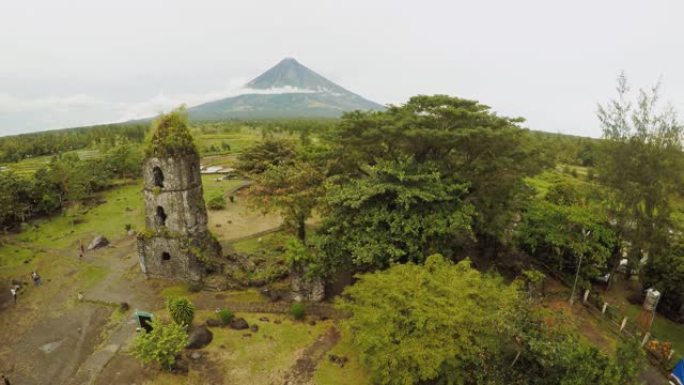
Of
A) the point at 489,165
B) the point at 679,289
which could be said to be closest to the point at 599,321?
the point at 679,289

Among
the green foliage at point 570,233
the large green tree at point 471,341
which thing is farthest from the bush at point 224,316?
the green foliage at point 570,233

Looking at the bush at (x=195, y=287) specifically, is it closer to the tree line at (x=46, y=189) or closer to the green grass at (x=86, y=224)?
the green grass at (x=86, y=224)

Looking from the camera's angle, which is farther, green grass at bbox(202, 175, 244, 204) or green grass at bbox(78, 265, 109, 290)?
green grass at bbox(202, 175, 244, 204)

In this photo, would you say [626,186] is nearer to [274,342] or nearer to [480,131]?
[480,131]

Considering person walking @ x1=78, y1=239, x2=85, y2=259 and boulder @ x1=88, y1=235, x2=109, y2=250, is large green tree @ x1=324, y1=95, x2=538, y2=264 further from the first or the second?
person walking @ x1=78, y1=239, x2=85, y2=259

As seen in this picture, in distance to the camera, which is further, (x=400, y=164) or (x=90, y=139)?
(x=90, y=139)

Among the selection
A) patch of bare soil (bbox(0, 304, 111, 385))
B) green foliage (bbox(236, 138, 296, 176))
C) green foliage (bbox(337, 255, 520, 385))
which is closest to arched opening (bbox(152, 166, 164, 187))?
patch of bare soil (bbox(0, 304, 111, 385))

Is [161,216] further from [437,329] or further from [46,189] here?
[46,189]
